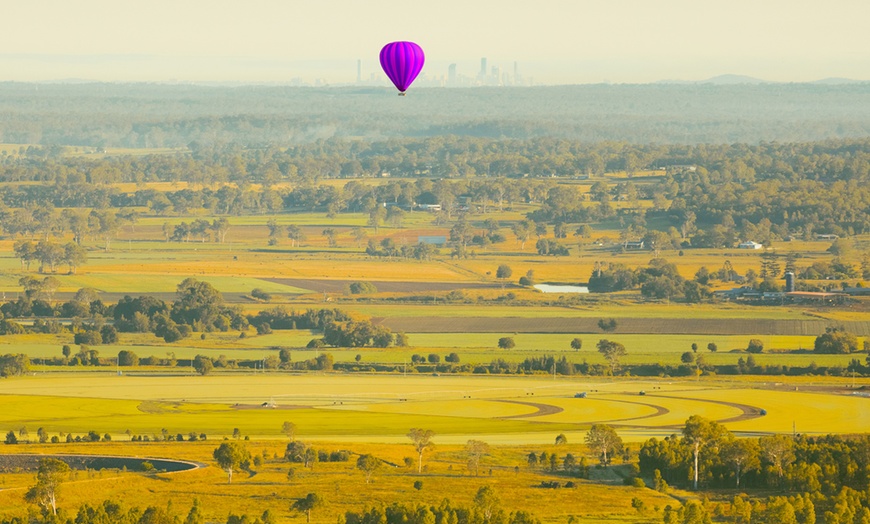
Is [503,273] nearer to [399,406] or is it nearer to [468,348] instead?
[468,348]

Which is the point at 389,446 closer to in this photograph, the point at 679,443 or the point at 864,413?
the point at 679,443

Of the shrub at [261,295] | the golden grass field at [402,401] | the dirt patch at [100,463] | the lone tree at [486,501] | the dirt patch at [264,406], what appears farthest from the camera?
the shrub at [261,295]

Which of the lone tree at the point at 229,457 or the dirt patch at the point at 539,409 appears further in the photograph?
the dirt patch at the point at 539,409

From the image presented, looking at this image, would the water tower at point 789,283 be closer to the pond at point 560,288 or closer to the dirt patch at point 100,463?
the pond at point 560,288

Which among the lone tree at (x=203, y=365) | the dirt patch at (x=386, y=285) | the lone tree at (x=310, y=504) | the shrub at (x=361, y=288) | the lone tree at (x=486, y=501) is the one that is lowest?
the dirt patch at (x=386, y=285)

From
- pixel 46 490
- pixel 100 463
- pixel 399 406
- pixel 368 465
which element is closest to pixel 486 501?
pixel 368 465

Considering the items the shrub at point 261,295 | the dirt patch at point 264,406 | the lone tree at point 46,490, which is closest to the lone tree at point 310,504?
the lone tree at point 46,490
